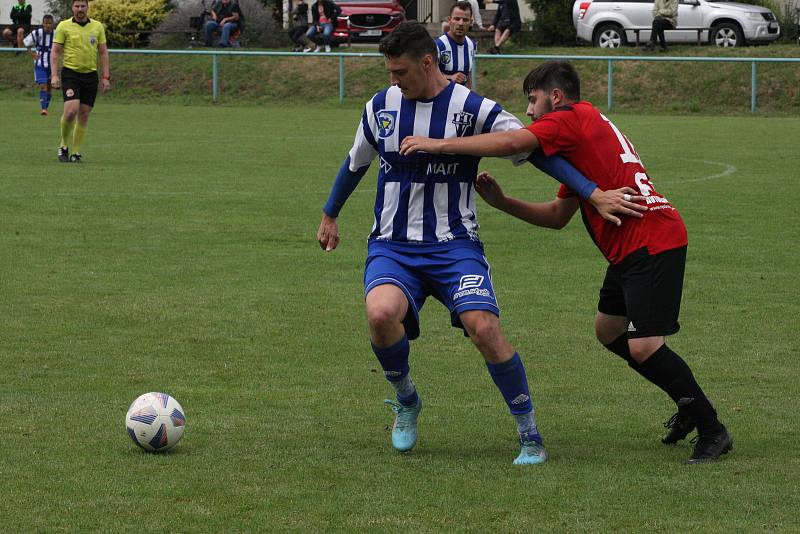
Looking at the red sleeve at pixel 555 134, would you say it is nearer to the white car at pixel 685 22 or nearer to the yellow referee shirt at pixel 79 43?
the yellow referee shirt at pixel 79 43

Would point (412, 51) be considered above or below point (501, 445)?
above

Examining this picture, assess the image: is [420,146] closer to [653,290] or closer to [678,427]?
[653,290]

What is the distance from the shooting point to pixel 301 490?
512cm

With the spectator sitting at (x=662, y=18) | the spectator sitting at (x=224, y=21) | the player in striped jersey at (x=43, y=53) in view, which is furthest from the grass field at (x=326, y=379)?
the spectator sitting at (x=224, y=21)

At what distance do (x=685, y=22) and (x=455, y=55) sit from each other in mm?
20351

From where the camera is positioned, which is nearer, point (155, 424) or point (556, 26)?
point (155, 424)

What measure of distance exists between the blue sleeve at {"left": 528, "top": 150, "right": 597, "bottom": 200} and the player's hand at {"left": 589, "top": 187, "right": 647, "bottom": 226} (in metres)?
0.05

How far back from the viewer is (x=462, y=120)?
576 cm

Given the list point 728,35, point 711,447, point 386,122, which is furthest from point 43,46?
point 711,447

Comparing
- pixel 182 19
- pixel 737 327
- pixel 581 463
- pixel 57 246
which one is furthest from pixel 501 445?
pixel 182 19

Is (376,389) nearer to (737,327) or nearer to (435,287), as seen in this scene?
(435,287)

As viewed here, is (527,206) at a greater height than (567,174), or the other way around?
(567,174)

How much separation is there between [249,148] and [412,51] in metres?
15.7

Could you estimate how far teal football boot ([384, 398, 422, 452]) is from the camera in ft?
18.8
